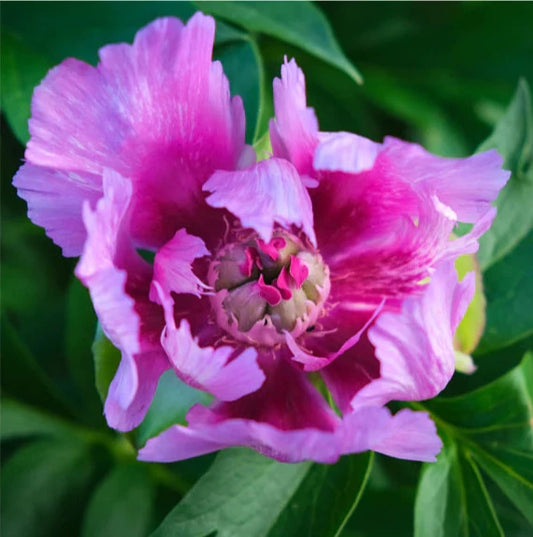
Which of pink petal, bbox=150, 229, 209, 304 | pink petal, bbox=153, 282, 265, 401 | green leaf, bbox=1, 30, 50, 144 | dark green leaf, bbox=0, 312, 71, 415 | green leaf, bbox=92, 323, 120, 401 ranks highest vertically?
green leaf, bbox=1, 30, 50, 144

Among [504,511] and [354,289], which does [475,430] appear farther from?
[504,511]

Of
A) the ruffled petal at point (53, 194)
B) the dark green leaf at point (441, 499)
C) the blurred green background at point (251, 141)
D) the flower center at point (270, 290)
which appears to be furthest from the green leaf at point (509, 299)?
the ruffled petal at point (53, 194)

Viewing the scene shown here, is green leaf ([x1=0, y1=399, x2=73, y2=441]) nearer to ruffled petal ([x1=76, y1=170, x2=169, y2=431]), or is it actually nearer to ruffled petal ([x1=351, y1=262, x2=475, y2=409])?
ruffled petal ([x1=76, y1=170, x2=169, y2=431])

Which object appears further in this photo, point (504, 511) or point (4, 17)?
point (504, 511)

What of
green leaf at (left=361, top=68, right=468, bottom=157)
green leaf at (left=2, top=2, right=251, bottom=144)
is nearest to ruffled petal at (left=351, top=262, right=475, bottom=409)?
green leaf at (left=2, top=2, right=251, bottom=144)

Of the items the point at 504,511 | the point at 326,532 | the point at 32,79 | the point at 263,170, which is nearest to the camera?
the point at 263,170

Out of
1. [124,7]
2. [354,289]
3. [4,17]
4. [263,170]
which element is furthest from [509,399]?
[4,17]

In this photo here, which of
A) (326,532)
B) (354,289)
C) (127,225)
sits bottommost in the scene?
(326,532)

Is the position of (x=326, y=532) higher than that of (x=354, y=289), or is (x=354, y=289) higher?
(x=354, y=289)
